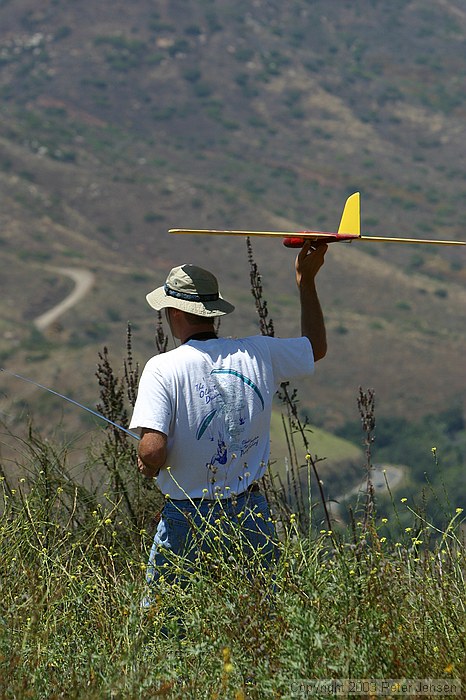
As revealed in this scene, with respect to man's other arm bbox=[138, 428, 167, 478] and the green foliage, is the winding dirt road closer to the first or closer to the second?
man's other arm bbox=[138, 428, 167, 478]

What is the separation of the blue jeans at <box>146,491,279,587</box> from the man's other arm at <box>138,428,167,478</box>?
0.12 meters

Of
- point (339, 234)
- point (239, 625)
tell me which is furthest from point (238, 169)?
point (239, 625)

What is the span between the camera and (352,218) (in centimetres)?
388

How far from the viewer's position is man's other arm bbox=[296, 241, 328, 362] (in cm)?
342

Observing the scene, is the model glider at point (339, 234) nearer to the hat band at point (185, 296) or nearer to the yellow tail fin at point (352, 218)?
the yellow tail fin at point (352, 218)

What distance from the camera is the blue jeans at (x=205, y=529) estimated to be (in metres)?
A: 3.00

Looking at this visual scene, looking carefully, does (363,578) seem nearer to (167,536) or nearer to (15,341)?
(167,536)

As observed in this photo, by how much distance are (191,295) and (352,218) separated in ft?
2.94

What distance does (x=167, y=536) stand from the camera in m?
3.12

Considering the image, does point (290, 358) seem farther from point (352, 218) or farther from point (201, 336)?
point (352, 218)

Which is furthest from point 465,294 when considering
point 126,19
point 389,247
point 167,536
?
point 167,536

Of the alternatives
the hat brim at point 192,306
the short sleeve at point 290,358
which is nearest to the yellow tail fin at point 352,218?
the short sleeve at point 290,358

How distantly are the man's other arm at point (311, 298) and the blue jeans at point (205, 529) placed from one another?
529mm

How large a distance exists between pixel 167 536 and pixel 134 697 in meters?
0.83
